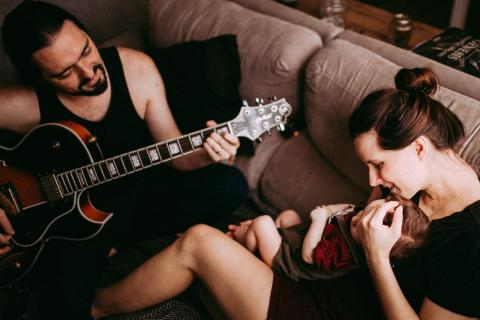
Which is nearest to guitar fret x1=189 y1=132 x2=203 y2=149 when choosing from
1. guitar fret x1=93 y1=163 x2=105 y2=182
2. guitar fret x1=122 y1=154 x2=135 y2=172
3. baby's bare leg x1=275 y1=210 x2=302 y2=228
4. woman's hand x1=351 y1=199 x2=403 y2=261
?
guitar fret x1=122 y1=154 x2=135 y2=172

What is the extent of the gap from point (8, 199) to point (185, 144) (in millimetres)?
649

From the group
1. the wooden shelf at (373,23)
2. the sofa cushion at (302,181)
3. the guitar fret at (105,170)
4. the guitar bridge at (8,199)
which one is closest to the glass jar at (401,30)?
the wooden shelf at (373,23)

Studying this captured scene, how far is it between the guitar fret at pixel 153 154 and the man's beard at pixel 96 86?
10.4 inches

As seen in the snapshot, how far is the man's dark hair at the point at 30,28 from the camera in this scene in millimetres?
1330

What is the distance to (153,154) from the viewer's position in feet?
4.74

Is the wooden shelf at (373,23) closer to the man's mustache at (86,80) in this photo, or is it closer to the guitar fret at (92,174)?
the man's mustache at (86,80)

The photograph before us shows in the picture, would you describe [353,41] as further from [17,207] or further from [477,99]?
[17,207]

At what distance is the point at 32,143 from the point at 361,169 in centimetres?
112

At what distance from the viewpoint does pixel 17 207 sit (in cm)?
150

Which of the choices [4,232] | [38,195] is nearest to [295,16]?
[38,195]

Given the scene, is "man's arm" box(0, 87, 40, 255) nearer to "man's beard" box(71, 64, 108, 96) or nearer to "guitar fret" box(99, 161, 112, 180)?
"man's beard" box(71, 64, 108, 96)

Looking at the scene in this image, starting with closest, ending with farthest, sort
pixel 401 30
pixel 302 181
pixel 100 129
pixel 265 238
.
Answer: pixel 265 238 < pixel 100 129 < pixel 302 181 < pixel 401 30

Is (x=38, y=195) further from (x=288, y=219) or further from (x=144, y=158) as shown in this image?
(x=288, y=219)

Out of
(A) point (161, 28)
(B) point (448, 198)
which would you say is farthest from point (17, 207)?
(B) point (448, 198)
